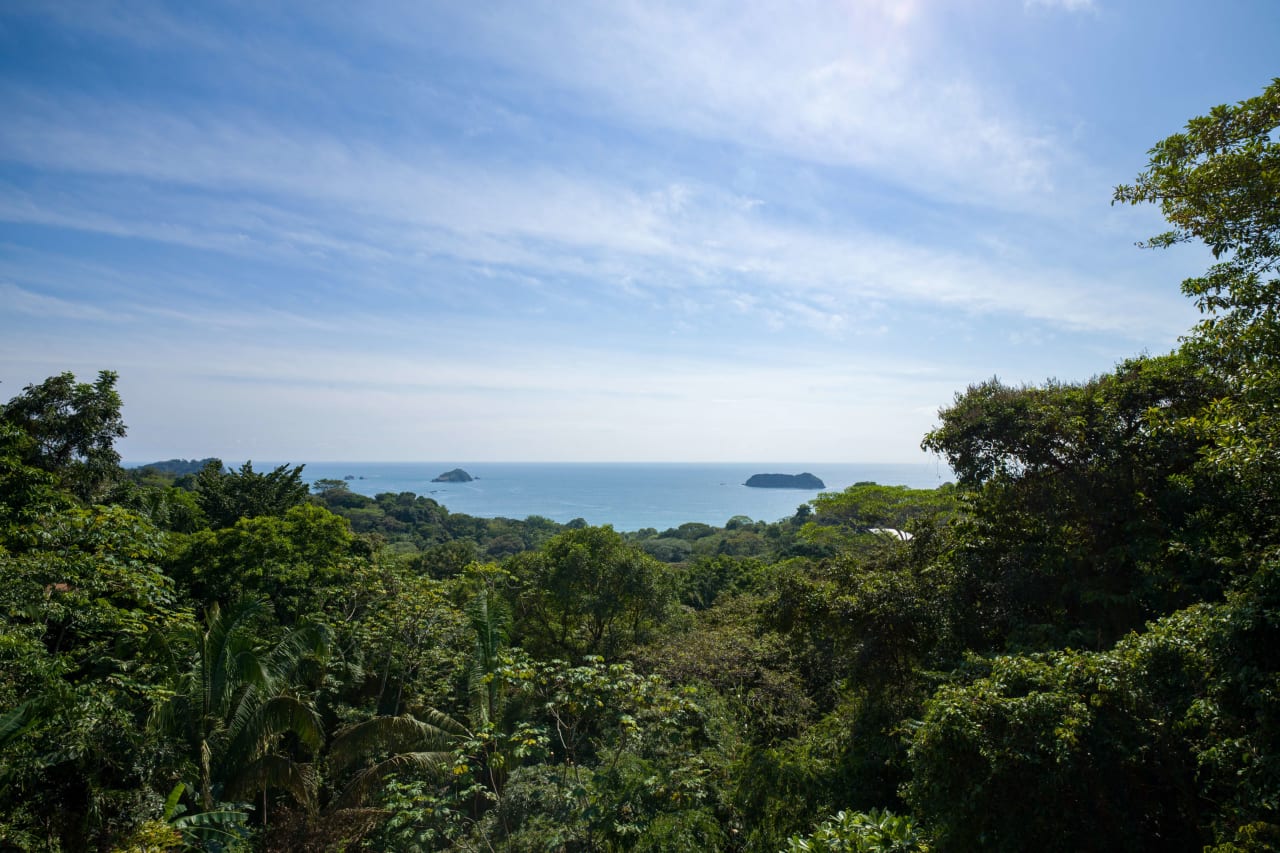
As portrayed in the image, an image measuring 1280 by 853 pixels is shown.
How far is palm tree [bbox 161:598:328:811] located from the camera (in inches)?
282

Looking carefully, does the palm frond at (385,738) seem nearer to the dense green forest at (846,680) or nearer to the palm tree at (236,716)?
the dense green forest at (846,680)

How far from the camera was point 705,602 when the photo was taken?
94.7ft

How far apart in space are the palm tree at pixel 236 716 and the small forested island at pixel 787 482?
150m

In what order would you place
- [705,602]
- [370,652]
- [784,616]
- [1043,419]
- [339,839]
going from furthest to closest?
1. [705,602]
2. [370,652]
3. [784,616]
4. [1043,419]
5. [339,839]

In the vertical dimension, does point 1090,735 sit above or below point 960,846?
above

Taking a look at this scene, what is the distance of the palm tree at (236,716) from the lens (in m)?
7.16

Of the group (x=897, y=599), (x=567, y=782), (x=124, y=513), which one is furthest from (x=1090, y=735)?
(x=124, y=513)

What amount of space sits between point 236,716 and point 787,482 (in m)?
172

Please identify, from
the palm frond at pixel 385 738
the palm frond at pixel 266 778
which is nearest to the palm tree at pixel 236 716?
the palm frond at pixel 266 778

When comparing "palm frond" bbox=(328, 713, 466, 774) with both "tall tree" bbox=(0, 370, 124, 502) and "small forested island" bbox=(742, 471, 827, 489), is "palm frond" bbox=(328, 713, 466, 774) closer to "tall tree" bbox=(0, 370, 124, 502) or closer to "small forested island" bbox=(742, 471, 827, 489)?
"tall tree" bbox=(0, 370, 124, 502)

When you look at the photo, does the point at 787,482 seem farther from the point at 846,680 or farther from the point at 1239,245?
the point at 1239,245

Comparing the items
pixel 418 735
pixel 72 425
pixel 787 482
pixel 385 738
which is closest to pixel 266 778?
pixel 385 738

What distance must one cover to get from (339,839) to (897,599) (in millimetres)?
8359

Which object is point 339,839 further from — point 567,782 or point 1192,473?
point 1192,473
